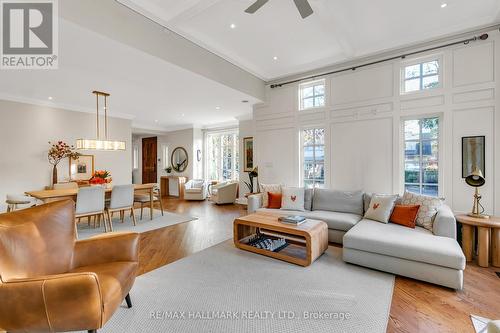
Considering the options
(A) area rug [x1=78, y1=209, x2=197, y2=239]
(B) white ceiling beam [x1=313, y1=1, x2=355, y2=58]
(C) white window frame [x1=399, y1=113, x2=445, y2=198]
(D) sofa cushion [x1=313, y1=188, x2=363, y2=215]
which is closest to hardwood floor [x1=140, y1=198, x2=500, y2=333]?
(A) area rug [x1=78, y1=209, x2=197, y2=239]

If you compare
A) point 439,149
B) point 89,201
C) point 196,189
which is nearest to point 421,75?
point 439,149

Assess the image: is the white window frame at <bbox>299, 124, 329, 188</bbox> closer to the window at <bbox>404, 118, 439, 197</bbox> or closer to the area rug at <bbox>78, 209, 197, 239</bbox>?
the window at <bbox>404, 118, 439, 197</bbox>

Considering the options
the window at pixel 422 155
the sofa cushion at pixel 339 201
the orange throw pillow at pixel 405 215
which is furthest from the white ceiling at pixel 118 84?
the orange throw pillow at pixel 405 215

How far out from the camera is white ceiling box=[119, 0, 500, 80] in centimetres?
285

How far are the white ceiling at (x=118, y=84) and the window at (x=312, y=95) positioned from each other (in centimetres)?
113

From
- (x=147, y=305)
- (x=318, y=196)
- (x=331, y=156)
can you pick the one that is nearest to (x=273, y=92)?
(x=331, y=156)

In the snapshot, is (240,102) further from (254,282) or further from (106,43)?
(254,282)

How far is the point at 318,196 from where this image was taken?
4098 mm

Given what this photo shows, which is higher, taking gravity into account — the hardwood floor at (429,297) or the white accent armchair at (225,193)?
the white accent armchair at (225,193)

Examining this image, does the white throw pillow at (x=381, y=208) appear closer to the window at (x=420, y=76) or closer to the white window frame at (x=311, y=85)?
the window at (x=420, y=76)

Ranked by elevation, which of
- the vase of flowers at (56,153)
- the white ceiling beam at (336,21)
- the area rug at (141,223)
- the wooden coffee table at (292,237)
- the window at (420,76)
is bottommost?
the area rug at (141,223)

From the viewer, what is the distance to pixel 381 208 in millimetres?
3238

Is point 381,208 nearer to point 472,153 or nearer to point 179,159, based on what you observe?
point 472,153

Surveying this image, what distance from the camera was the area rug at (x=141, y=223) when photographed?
163 inches
